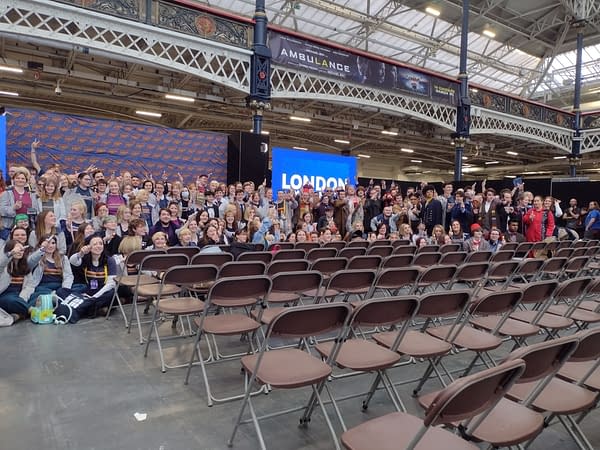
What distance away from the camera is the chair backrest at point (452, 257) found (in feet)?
16.3

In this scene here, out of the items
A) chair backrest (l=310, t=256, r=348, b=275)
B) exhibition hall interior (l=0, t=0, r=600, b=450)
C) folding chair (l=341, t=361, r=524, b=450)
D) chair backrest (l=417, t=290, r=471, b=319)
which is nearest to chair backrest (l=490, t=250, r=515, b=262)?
exhibition hall interior (l=0, t=0, r=600, b=450)

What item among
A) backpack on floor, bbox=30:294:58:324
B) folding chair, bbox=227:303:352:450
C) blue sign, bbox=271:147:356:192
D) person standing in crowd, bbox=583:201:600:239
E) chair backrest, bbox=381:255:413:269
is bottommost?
backpack on floor, bbox=30:294:58:324

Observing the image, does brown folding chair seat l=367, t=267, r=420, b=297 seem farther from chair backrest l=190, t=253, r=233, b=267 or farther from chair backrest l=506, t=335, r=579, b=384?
chair backrest l=506, t=335, r=579, b=384

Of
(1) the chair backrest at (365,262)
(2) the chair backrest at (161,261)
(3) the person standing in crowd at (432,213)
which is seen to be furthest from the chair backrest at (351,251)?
(3) the person standing in crowd at (432,213)

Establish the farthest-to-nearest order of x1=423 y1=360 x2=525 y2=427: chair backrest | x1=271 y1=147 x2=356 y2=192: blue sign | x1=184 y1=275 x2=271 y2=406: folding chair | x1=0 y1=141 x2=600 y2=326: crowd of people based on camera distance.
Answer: x1=271 y1=147 x2=356 y2=192: blue sign < x1=0 y1=141 x2=600 y2=326: crowd of people < x1=184 y1=275 x2=271 y2=406: folding chair < x1=423 y1=360 x2=525 y2=427: chair backrest

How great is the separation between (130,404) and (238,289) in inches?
38.4

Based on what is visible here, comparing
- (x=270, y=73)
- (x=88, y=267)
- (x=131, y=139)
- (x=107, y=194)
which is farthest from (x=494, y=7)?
(x=88, y=267)

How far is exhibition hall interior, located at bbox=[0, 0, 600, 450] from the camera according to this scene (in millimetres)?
2182

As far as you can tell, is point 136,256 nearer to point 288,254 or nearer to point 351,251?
point 288,254

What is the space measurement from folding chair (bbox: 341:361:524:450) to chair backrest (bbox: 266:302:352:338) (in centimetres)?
Answer: 60

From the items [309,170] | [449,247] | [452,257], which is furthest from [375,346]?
[309,170]

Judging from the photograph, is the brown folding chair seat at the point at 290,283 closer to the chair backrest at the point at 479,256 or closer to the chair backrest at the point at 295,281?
the chair backrest at the point at 295,281

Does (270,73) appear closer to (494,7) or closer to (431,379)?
(431,379)

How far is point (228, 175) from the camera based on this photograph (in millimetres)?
9945
